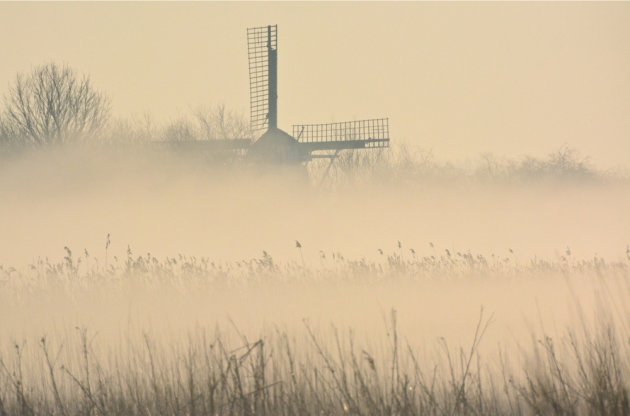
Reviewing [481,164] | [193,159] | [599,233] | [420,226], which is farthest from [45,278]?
[481,164]

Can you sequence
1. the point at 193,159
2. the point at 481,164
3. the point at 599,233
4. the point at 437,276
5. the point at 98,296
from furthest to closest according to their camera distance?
1. the point at 481,164
2. the point at 193,159
3. the point at 599,233
4. the point at 437,276
5. the point at 98,296

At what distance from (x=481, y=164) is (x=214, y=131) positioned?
61.7 ft

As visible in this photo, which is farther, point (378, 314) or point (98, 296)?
point (98, 296)

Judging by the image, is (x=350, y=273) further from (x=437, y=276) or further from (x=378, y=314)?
(x=378, y=314)

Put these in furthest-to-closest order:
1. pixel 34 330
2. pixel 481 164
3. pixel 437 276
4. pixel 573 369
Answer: pixel 481 164 < pixel 437 276 < pixel 34 330 < pixel 573 369

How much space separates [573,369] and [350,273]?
812 centimetres

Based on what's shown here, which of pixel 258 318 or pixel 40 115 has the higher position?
pixel 40 115

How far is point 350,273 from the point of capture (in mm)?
18766

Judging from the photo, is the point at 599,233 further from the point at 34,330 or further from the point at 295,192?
the point at 34,330

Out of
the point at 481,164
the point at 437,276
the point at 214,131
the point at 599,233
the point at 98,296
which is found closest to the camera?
the point at 98,296

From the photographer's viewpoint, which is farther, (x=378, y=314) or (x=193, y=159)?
(x=193, y=159)

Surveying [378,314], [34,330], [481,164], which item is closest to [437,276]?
[378,314]

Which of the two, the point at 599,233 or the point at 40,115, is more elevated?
the point at 40,115

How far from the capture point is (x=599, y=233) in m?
36.3
